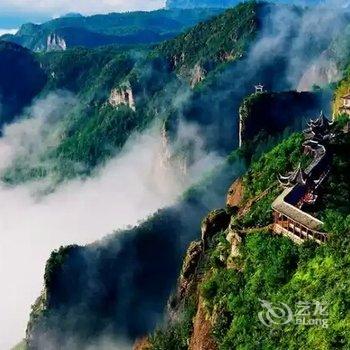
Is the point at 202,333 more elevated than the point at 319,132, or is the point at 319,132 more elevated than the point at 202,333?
the point at 319,132

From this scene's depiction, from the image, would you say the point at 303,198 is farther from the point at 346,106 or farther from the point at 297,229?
the point at 346,106

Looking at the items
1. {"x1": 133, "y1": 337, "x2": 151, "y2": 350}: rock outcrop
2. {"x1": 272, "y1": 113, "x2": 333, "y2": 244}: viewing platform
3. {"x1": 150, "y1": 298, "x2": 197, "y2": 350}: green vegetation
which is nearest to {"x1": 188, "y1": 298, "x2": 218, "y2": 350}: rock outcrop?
{"x1": 150, "y1": 298, "x2": 197, "y2": 350}: green vegetation

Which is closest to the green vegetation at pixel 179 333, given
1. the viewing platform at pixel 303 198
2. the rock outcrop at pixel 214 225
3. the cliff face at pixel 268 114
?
the rock outcrop at pixel 214 225

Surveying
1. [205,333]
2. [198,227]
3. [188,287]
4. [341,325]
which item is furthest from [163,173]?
[341,325]

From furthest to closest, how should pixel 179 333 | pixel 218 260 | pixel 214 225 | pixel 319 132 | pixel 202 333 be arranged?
1. pixel 319 132
2. pixel 214 225
3. pixel 179 333
4. pixel 218 260
5. pixel 202 333

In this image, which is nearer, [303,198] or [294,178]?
[303,198]

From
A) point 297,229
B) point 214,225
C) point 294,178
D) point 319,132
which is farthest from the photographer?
point 319,132

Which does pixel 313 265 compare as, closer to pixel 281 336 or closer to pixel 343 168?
pixel 281 336

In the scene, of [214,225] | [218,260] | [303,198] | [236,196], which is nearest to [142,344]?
[214,225]

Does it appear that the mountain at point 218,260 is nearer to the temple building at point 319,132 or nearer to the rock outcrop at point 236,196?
the rock outcrop at point 236,196

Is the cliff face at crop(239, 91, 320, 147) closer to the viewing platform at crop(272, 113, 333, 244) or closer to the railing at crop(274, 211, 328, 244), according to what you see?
the viewing platform at crop(272, 113, 333, 244)

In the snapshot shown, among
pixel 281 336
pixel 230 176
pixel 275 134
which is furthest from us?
pixel 275 134
